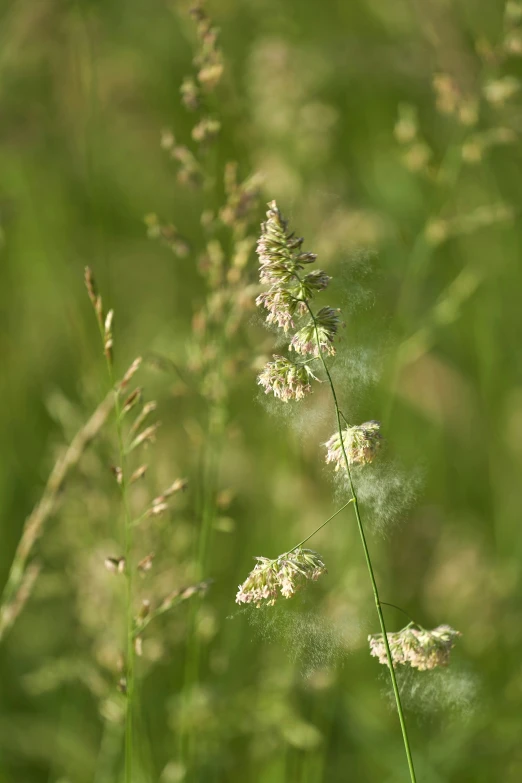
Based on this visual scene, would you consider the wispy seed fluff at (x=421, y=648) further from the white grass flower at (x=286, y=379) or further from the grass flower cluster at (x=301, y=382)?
the white grass flower at (x=286, y=379)

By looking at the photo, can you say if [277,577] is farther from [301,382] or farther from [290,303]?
[290,303]

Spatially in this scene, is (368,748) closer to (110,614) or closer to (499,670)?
(499,670)

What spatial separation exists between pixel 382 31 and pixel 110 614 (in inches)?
165

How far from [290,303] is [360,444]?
0.20 m

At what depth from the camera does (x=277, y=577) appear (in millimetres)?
1035

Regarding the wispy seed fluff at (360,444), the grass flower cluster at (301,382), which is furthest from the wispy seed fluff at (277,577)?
the wispy seed fluff at (360,444)

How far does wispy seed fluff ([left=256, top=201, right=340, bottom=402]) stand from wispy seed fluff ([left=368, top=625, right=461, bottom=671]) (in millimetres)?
365

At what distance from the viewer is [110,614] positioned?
2273mm

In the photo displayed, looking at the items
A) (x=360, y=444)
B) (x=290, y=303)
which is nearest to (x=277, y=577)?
(x=360, y=444)

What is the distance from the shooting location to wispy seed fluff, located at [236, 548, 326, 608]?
3.35 feet

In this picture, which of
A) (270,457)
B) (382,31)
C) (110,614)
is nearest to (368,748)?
(110,614)

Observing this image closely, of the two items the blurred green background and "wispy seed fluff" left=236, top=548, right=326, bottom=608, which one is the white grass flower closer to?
the blurred green background

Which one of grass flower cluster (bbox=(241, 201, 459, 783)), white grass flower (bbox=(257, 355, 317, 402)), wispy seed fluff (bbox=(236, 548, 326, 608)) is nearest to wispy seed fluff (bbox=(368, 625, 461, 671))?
grass flower cluster (bbox=(241, 201, 459, 783))

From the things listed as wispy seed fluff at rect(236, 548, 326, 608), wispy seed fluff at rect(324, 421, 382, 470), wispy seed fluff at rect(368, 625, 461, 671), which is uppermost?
wispy seed fluff at rect(324, 421, 382, 470)
